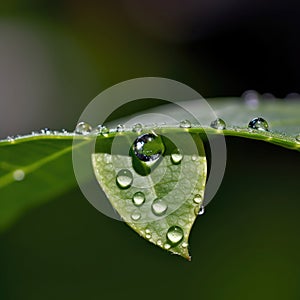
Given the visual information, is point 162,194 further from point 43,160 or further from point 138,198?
point 43,160

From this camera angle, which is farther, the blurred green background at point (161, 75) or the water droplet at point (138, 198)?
the blurred green background at point (161, 75)

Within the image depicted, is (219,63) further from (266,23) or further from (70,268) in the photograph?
(70,268)

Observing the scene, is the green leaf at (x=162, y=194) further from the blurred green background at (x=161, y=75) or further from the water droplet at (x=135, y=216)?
the blurred green background at (x=161, y=75)

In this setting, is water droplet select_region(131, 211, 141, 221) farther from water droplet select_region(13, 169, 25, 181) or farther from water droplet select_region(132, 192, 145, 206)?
water droplet select_region(13, 169, 25, 181)

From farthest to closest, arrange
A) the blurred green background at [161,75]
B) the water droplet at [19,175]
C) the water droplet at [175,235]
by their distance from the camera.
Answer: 1. the blurred green background at [161,75]
2. the water droplet at [19,175]
3. the water droplet at [175,235]

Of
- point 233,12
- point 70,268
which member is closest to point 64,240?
point 70,268

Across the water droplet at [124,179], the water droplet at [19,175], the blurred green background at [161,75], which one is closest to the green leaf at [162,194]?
the water droplet at [124,179]
